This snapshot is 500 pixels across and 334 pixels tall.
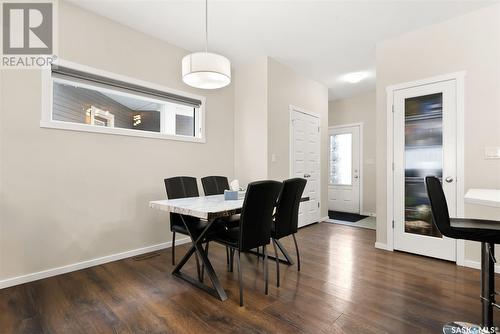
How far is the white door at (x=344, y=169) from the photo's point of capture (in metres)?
5.94

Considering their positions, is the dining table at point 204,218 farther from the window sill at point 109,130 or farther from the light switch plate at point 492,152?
the light switch plate at point 492,152

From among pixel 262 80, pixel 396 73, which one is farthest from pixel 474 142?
pixel 262 80

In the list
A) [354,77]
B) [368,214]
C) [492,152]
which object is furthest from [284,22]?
[368,214]

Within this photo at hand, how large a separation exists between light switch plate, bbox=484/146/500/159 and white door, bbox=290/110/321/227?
2.46m

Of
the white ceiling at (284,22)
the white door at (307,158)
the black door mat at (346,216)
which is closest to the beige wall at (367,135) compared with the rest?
the black door mat at (346,216)

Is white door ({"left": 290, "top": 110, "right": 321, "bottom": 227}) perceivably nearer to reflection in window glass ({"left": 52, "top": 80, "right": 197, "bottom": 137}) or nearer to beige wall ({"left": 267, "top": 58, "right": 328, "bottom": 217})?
beige wall ({"left": 267, "top": 58, "right": 328, "bottom": 217})

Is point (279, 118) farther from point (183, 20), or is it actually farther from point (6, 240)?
point (6, 240)

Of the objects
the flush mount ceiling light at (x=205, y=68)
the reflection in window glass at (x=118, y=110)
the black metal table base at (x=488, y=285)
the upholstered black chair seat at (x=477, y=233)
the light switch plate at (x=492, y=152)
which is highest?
the flush mount ceiling light at (x=205, y=68)

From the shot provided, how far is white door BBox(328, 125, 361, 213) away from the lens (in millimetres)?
5938

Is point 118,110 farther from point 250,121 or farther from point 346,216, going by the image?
point 346,216

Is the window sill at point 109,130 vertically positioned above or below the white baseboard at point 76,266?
above

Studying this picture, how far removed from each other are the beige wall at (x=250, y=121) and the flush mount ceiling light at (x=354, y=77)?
1.80m

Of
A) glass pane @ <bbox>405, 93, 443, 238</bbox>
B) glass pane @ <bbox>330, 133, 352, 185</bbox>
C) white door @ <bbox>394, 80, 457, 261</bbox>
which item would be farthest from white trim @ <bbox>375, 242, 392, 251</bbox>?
glass pane @ <bbox>330, 133, 352, 185</bbox>

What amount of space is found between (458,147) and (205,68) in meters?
2.86
